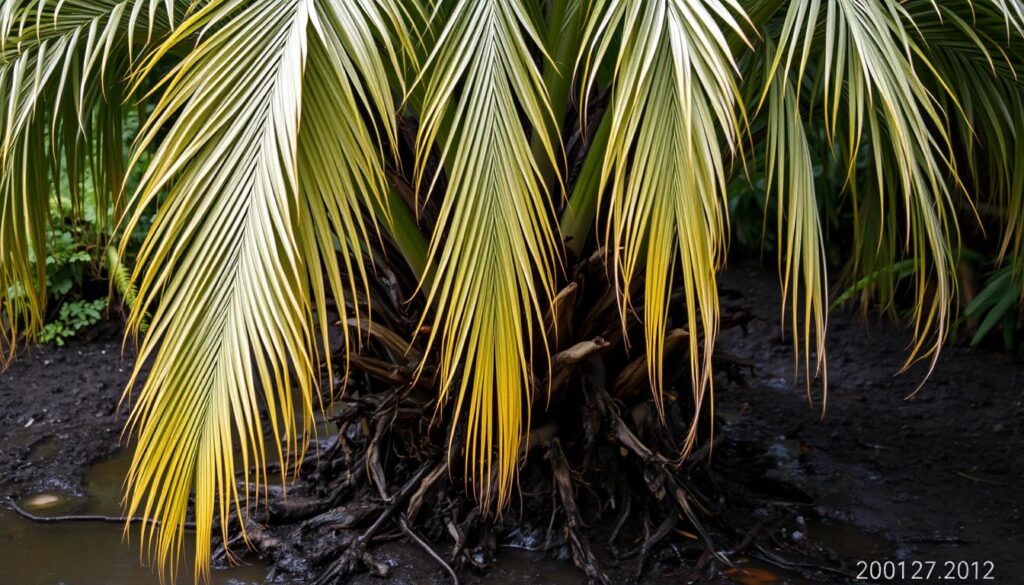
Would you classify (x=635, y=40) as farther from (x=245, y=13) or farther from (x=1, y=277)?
(x=1, y=277)

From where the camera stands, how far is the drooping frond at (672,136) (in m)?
1.68

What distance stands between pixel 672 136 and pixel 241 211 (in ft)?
2.64

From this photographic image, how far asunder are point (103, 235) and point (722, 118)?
4.30m

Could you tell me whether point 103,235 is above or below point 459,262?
below

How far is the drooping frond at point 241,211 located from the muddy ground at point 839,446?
98 cm

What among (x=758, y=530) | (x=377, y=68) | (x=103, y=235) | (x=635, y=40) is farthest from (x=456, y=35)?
(x=103, y=235)

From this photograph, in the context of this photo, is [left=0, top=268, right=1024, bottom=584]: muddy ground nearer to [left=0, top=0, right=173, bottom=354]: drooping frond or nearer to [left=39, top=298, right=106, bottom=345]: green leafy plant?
[left=39, top=298, right=106, bottom=345]: green leafy plant

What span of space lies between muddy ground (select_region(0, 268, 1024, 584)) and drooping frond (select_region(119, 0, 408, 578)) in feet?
3.23

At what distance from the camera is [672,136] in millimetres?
1746

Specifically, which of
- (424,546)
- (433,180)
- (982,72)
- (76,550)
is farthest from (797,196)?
(76,550)

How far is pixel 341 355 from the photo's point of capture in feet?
9.44

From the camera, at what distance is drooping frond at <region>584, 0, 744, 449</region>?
1.68 metres

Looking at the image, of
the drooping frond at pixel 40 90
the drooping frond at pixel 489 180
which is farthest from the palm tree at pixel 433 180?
the drooping frond at pixel 40 90

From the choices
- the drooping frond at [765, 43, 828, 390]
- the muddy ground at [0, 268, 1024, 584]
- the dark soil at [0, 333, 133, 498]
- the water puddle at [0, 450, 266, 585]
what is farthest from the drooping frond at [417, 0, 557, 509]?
the dark soil at [0, 333, 133, 498]
